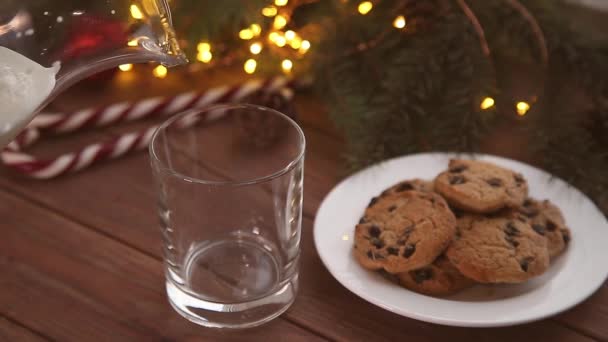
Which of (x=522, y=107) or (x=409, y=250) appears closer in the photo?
(x=409, y=250)

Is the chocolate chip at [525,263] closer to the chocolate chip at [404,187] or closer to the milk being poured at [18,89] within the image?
the chocolate chip at [404,187]

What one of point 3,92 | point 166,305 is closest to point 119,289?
point 166,305

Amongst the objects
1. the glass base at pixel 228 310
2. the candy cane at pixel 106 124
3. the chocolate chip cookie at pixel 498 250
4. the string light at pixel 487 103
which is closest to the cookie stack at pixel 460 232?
the chocolate chip cookie at pixel 498 250

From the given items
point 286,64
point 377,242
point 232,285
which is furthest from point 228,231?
point 286,64

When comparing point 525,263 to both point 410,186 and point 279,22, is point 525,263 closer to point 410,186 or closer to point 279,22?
point 410,186

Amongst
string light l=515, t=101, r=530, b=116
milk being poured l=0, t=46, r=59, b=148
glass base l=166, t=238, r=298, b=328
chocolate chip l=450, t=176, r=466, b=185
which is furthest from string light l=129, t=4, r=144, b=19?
string light l=515, t=101, r=530, b=116

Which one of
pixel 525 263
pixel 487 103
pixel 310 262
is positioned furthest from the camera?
pixel 487 103

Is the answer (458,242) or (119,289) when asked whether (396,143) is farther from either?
(119,289)
